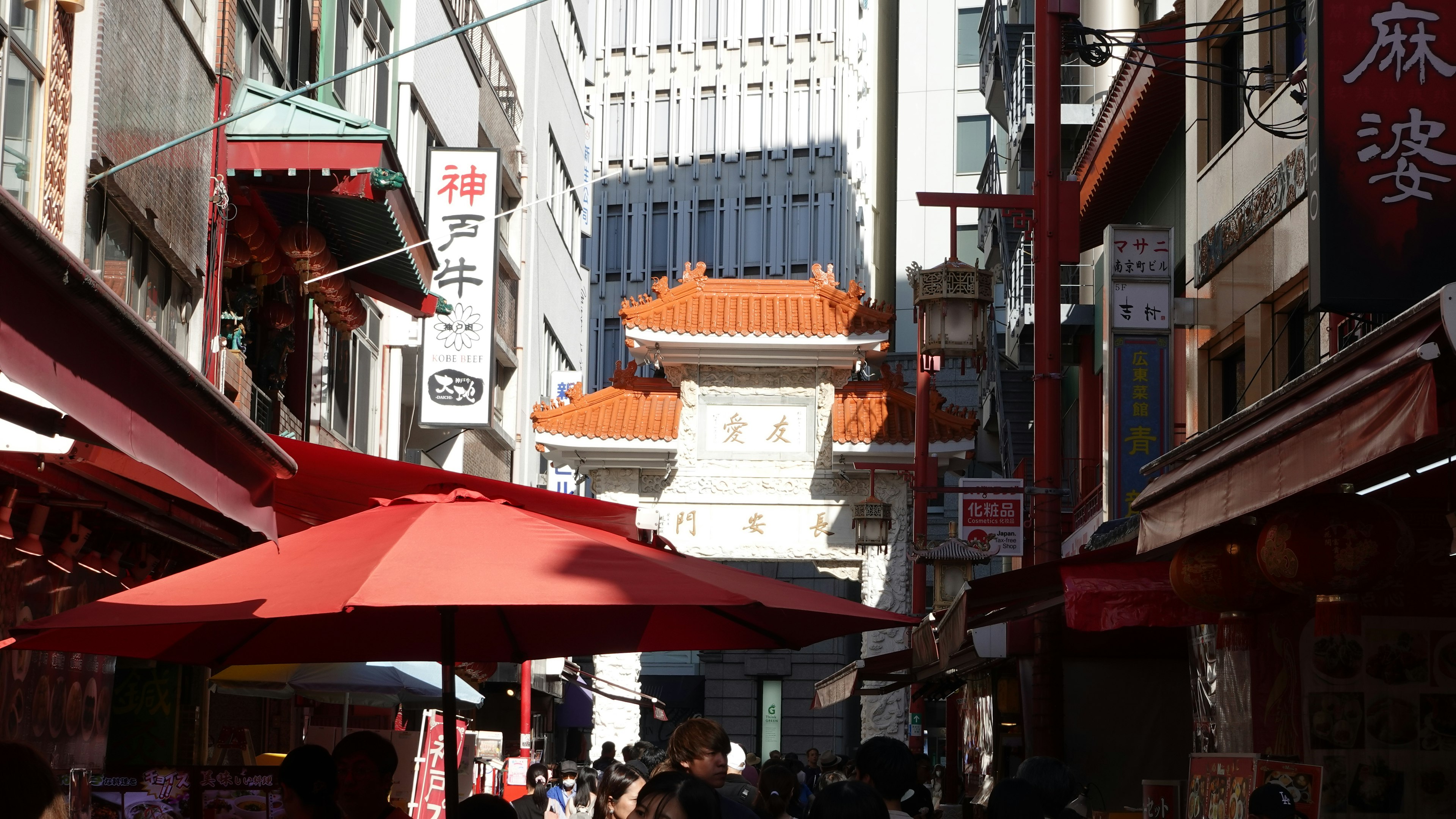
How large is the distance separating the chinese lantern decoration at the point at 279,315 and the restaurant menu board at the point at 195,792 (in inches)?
411

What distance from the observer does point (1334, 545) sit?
6.88 meters

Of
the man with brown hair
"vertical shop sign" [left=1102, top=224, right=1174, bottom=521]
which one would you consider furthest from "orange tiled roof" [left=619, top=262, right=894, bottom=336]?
the man with brown hair

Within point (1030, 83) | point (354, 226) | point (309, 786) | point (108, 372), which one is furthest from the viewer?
point (1030, 83)

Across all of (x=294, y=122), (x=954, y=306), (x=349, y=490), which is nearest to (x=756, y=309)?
(x=954, y=306)

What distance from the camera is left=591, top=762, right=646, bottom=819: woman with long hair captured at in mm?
6934

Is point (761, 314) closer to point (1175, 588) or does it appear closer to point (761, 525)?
point (761, 525)

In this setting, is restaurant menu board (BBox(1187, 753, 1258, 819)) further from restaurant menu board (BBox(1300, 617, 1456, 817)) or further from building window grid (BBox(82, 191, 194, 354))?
building window grid (BBox(82, 191, 194, 354))

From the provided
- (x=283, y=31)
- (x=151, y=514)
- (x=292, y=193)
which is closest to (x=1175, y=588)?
(x=151, y=514)

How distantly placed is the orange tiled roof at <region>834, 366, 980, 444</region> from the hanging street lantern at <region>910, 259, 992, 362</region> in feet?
27.6

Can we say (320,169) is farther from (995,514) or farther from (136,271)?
(995,514)

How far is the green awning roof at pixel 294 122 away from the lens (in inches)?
548

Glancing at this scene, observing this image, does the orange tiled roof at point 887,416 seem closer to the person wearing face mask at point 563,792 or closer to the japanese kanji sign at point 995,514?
the japanese kanji sign at point 995,514

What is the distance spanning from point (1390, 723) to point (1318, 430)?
10.5 feet

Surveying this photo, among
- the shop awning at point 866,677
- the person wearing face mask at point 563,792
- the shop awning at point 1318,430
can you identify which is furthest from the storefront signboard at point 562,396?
the shop awning at point 1318,430
